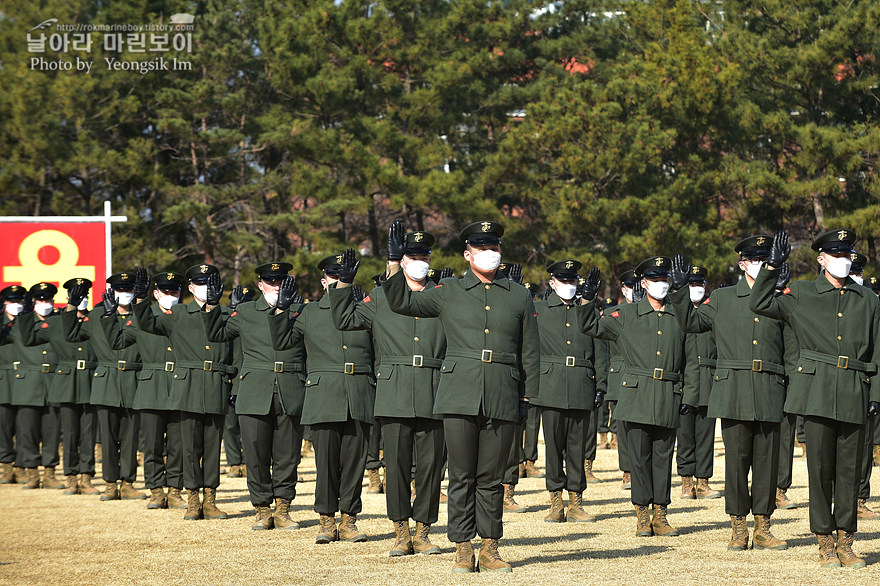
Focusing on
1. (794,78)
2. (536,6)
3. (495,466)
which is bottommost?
(495,466)

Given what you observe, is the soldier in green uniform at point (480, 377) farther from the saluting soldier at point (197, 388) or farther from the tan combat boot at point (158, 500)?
the tan combat boot at point (158, 500)

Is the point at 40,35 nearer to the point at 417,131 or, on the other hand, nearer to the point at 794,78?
the point at 417,131

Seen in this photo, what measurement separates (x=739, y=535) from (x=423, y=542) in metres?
2.35

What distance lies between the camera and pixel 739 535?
→ 957 centimetres

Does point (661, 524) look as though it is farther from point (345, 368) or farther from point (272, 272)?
point (272, 272)

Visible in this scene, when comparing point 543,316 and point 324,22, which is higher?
point 324,22

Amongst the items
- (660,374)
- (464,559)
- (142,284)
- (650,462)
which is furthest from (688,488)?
(142,284)

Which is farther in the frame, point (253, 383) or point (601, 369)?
point (601, 369)

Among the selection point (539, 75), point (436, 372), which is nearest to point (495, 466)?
point (436, 372)

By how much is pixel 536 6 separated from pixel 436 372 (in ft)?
94.3

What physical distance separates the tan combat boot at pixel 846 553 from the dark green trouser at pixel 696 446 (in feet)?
14.1

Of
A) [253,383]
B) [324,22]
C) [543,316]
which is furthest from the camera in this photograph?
[324,22]

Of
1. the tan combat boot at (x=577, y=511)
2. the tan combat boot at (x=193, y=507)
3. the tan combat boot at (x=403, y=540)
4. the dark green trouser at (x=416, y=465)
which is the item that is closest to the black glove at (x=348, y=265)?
the dark green trouser at (x=416, y=465)

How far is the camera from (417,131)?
34.3 metres
